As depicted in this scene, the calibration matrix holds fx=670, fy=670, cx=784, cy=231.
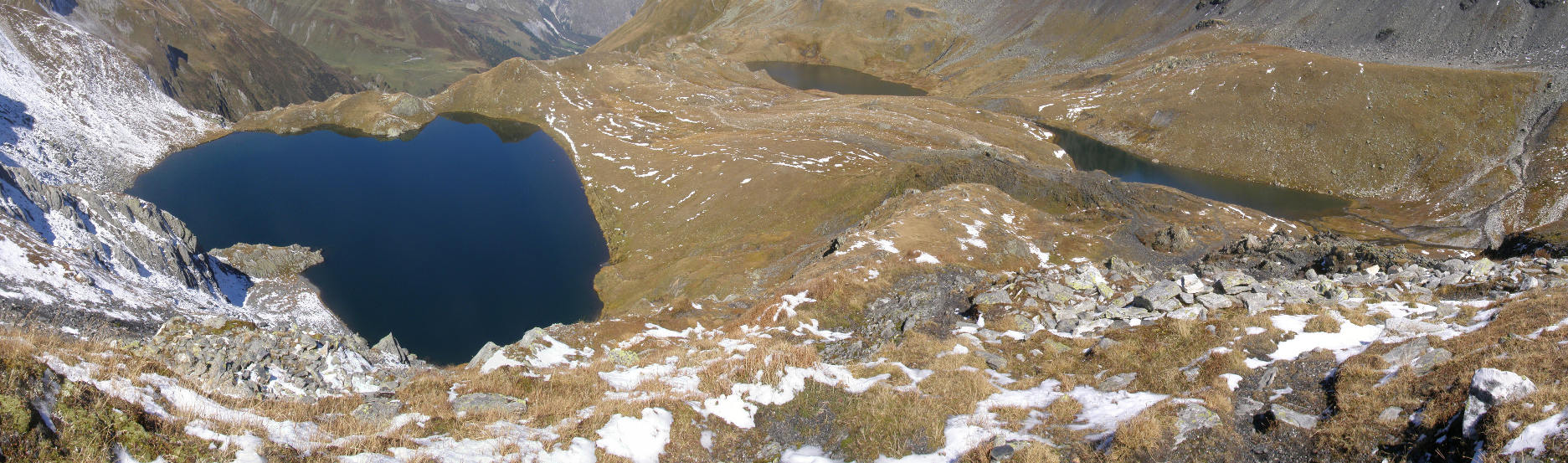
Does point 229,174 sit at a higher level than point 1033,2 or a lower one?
lower

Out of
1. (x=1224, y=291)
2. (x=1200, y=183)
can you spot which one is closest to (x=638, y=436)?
(x=1224, y=291)

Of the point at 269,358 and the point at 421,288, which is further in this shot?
the point at 421,288

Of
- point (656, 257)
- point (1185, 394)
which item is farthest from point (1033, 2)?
point (1185, 394)

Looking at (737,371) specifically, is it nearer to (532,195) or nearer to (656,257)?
(656,257)

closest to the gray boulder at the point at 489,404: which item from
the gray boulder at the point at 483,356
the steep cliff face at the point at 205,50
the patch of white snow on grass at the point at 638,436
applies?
the patch of white snow on grass at the point at 638,436

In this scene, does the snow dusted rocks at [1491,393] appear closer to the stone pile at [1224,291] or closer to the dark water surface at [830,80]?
the stone pile at [1224,291]

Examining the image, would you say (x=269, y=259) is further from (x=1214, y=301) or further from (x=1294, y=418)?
(x=1294, y=418)
